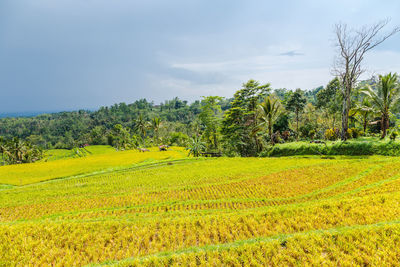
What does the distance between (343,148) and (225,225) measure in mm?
14895

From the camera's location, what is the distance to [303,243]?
4379 millimetres

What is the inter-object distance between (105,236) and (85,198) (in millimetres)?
6655

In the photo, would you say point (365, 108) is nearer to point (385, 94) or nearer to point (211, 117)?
point (385, 94)

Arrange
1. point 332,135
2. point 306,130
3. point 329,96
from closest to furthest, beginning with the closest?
point 332,135 < point 306,130 < point 329,96

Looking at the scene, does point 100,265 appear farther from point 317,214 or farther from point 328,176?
point 328,176

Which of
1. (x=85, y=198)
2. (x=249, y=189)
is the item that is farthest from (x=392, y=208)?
(x=85, y=198)

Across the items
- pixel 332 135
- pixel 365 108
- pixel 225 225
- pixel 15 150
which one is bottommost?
pixel 15 150

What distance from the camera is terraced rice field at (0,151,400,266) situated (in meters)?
4.26

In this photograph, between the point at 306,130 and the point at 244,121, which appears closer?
the point at 244,121

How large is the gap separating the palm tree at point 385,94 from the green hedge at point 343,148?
7.01ft

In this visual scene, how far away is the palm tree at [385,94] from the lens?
14.8m

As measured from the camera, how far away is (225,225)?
5.96m

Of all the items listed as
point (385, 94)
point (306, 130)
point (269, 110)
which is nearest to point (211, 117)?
point (269, 110)

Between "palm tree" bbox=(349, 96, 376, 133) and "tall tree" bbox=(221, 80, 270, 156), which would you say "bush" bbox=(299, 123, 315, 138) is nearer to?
"palm tree" bbox=(349, 96, 376, 133)
